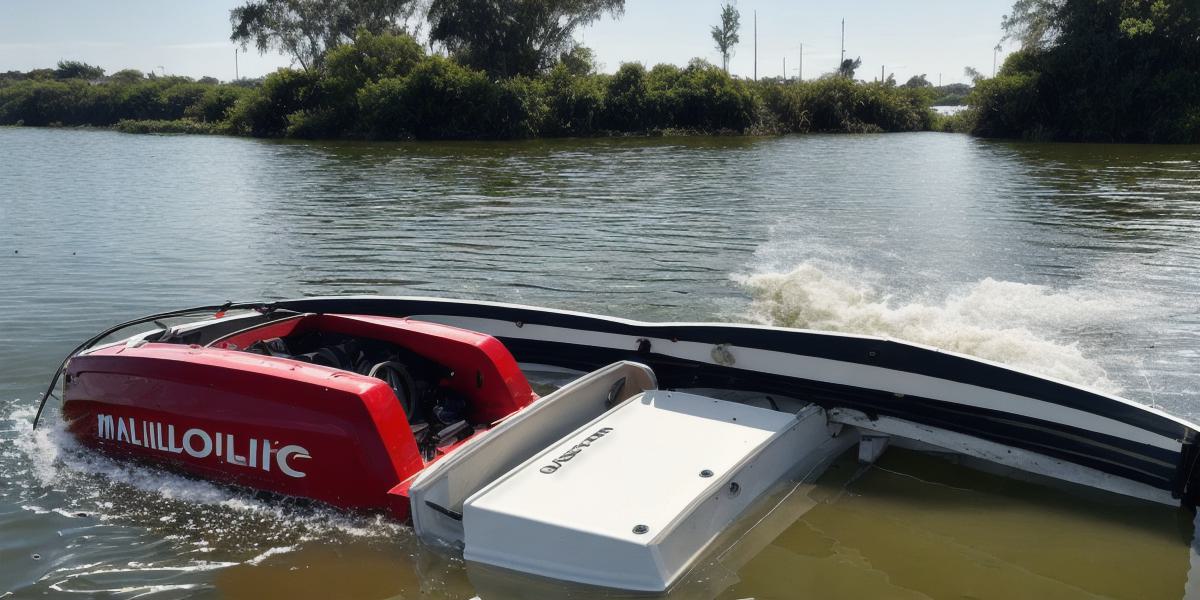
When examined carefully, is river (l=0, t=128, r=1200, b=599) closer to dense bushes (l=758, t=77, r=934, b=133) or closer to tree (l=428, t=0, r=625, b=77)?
dense bushes (l=758, t=77, r=934, b=133)

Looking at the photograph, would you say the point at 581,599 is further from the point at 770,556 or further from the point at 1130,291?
the point at 1130,291

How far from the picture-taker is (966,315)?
8055 millimetres

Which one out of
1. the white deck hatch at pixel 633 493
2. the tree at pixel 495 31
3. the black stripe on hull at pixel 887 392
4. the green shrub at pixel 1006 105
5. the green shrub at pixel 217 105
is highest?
the tree at pixel 495 31

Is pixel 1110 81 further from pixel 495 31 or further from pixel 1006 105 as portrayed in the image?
pixel 495 31

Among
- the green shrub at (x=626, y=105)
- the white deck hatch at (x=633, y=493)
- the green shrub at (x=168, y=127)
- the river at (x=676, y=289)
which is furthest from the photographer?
the green shrub at (x=168, y=127)

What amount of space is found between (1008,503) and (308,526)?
3.26 meters

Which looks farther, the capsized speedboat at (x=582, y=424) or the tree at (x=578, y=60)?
the tree at (x=578, y=60)

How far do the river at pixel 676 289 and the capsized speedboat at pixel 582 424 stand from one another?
18cm

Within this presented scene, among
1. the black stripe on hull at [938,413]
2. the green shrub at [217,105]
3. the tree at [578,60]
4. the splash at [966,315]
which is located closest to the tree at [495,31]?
the tree at [578,60]

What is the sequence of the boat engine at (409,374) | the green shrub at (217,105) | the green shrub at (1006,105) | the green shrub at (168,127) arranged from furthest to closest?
the green shrub at (217,105) < the green shrub at (168,127) < the green shrub at (1006,105) < the boat engine at (409,374)

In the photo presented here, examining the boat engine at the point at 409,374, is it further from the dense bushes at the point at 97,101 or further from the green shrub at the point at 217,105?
the dense bushes at the point at 97,101

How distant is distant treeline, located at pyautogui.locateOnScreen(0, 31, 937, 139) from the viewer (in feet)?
130

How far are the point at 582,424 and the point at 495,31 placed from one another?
4657 centimetres

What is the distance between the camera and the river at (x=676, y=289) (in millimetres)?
4023
